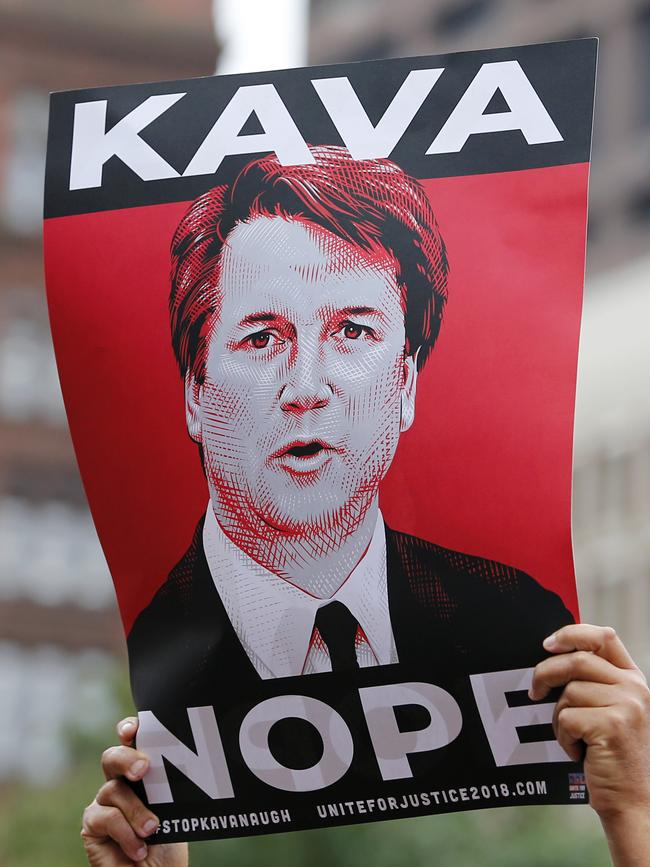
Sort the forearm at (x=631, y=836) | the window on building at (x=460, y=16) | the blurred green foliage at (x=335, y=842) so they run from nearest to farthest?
the forearm at (x=631, y=836) → the blurred green foliage at (x=335, y=842) → the window on building at (x=460, y=16)

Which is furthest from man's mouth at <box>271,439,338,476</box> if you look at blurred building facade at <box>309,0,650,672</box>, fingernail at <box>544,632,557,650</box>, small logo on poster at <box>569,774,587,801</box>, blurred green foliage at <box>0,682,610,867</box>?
blurred building facade at <box>309,0,650,672</box>

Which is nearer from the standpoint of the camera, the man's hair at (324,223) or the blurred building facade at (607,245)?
the man's hair at (324,223)

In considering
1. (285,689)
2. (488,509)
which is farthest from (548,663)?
(285,689)

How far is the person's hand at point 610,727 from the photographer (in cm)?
221

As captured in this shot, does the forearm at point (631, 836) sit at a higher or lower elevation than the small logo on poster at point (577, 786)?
lower

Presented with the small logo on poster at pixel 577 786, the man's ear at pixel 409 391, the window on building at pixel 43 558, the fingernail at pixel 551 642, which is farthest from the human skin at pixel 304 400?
Answer: the window on building at pixel 43 558

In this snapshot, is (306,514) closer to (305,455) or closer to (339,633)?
(305,455)

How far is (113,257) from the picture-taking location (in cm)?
255

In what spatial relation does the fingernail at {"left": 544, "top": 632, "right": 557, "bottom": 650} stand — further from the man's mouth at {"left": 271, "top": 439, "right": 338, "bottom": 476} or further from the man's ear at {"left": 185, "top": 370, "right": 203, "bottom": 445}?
the man's ear at {"left": 185, "top": 370, "right": 203, "bottom": 445}

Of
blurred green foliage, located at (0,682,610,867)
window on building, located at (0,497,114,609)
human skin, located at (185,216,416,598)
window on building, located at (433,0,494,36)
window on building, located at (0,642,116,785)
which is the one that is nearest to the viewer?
human skin, located at (185,216,416,598)

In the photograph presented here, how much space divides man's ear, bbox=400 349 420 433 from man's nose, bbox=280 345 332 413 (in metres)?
0.12

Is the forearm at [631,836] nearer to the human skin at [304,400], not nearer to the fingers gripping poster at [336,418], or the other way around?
the fingers gripping poster at [336,418]

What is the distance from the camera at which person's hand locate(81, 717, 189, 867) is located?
2436mm

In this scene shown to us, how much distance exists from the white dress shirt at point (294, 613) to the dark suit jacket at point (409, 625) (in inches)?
0.6
